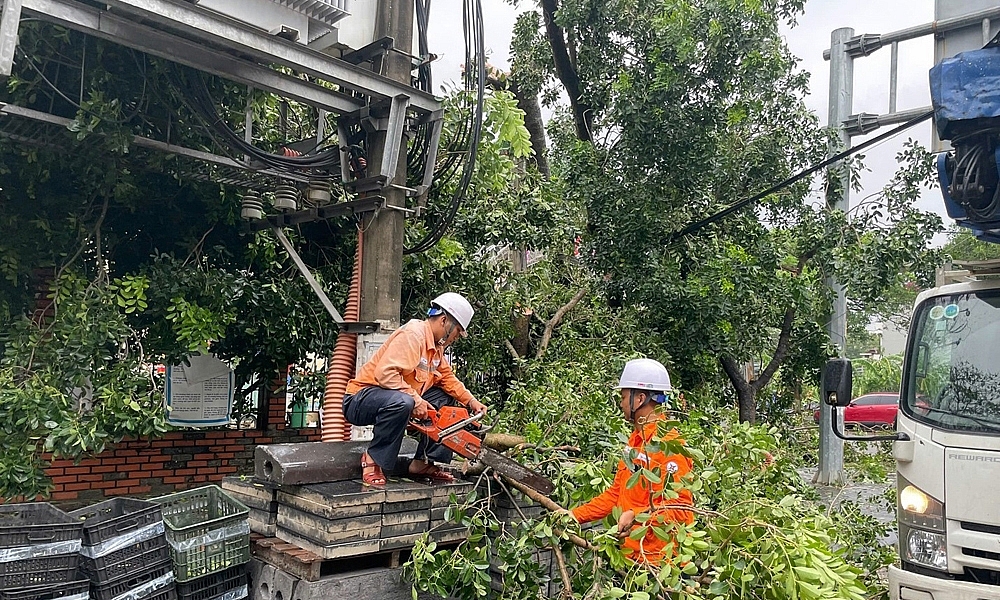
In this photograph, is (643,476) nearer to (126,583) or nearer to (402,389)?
(402,389)

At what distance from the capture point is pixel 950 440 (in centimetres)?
422

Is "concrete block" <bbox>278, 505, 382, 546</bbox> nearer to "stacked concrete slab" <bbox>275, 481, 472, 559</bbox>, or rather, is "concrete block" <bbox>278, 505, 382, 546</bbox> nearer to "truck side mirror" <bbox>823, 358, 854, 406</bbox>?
"stacked concrete slab" <bbox>275, 481, 472, 559</bbox>

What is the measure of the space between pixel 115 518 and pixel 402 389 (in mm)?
1844

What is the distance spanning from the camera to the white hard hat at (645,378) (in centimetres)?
393

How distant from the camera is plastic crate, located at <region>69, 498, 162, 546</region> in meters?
4.18

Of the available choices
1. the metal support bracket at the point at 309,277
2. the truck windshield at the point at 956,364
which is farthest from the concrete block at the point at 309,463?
the truck windshield at the point at 956,364

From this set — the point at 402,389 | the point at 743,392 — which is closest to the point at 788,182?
the point at 743,392

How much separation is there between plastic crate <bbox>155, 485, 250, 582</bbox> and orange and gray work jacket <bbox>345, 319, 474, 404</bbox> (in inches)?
41.9

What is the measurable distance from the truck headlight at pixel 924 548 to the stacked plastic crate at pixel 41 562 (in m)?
4.79

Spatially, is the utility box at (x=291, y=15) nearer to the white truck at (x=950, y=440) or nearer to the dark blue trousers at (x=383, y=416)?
the dark blue trousers at (x=383, y=416)

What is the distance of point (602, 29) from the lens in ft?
30.7

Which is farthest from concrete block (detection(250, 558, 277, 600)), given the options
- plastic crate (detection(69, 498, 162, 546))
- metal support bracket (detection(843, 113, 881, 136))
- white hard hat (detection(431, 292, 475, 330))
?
metal support bracket (detection(843, 113, 881, 136))

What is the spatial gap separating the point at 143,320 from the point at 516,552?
4.61m

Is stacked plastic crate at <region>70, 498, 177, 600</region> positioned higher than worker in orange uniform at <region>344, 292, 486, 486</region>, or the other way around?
worker in orange uniform at <region>344, 292, 486, 486</region>
